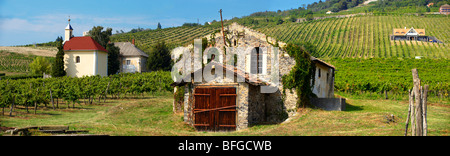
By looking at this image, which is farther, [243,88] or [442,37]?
[442,37]

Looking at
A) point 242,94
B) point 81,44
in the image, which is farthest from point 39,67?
point 242,94

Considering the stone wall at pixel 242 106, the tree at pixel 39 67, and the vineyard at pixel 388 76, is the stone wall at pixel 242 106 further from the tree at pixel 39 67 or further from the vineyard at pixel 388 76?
the tree at pixel 39 67

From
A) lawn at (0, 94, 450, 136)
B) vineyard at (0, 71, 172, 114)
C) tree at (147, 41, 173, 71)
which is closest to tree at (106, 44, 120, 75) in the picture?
tree at (147, 41, 173, 71)

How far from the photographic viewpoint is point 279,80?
77.7ft

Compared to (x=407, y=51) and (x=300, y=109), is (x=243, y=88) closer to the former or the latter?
(x=300, y=109)

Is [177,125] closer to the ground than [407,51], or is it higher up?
closer to the ground

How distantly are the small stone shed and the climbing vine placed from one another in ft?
0.94

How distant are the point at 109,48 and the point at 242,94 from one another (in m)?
46.7

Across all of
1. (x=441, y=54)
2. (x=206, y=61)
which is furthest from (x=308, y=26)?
(x=206, y=61)

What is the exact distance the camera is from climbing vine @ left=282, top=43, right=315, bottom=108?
2325 centimetres

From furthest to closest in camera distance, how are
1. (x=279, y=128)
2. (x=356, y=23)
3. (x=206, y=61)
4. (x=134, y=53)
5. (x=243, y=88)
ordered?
(x=356, y=23)
(x=134, y=53)
(x=206, y=61)
(x=243, y=88)
(x=279, y=128)

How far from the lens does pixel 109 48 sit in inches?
2498

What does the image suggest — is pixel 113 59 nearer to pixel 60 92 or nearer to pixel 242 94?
pixel 60 92

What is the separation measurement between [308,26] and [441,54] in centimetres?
5431
